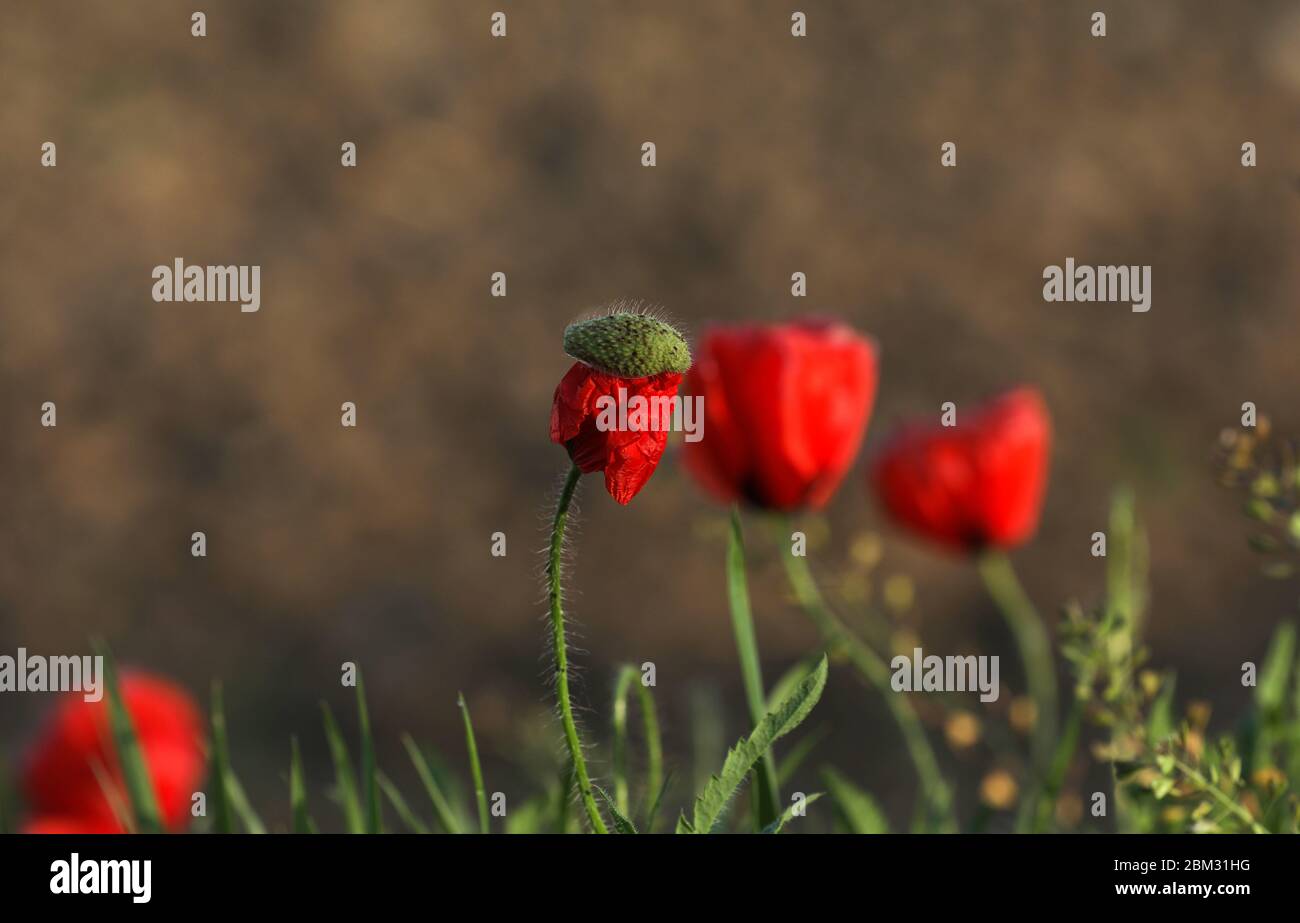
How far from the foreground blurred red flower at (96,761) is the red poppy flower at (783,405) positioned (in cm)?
45

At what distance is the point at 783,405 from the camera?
102 cm

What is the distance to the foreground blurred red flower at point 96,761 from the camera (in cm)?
122

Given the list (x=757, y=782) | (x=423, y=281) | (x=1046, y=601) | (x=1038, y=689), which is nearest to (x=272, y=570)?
(x=423, y=281)

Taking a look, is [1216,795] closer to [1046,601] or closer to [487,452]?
[1046,601]

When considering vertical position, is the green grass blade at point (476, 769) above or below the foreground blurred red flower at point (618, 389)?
below

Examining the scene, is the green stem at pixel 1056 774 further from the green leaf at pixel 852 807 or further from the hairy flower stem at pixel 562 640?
the hairy flower stem at pixel 562 640

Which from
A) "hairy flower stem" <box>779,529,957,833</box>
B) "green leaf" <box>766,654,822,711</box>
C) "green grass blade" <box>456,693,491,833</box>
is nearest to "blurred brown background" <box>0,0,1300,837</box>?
"hairy flower stem" <box>779,529,957,833</box>

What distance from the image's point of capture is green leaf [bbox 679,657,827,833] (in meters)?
0.73

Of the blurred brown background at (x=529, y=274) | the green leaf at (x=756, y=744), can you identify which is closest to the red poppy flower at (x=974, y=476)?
the green leaf at (x=756, y=744)

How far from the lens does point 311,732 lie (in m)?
2.89

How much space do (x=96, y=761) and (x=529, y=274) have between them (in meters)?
2.36

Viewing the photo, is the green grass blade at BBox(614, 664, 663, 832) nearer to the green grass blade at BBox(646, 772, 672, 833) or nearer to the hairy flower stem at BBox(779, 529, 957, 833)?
the green grass blade at BBox(646, 772, 672, 833)

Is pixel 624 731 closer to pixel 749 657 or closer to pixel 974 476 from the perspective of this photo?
pixel 749 657

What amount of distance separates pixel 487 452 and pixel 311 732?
716mm
